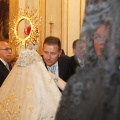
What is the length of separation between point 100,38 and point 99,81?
21cm

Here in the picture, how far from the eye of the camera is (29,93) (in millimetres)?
2553

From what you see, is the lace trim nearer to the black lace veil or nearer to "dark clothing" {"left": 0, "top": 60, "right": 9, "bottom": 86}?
the black lace veil

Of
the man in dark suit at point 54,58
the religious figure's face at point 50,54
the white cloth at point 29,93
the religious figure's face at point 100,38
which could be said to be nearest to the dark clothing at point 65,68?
the man in dark suit at point 54,58

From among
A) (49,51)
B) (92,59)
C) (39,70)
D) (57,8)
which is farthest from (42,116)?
(57,8)

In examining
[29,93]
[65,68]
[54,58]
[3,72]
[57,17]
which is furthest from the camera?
[57,17]

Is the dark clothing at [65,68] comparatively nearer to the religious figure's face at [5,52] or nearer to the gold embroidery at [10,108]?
the gold embroidery at [10,108]

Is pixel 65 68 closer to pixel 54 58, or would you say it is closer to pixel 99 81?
pixel 54 58

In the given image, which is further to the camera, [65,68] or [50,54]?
[65,68]

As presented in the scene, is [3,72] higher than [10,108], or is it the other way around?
[3,72]

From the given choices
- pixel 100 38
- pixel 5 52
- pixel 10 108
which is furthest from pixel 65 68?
pixel 100 38

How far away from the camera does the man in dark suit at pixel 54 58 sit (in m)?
3.55

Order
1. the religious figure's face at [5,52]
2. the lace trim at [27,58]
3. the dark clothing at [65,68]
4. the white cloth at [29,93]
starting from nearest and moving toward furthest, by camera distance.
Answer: the white cloth at [29,93] → the lace trim at [27,58] → the dark clothing at [65,68] → the religious figure's face at [5,52]

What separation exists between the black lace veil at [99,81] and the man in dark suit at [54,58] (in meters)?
2.40

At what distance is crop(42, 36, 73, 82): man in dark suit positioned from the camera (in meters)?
3.55
